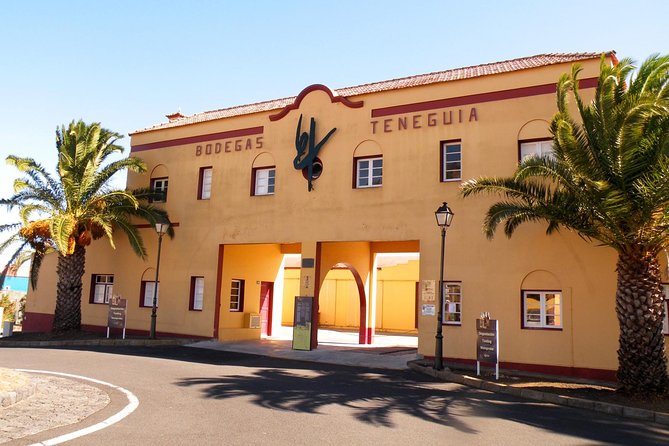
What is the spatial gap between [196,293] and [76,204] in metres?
5.42

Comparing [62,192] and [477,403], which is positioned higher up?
[62,192]

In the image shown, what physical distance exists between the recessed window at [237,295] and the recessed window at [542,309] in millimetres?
11283

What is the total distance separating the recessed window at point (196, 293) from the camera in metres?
21.6

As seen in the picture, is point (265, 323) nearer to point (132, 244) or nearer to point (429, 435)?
point (132, 244)

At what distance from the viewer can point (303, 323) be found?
1892cm

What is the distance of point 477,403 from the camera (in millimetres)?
10711

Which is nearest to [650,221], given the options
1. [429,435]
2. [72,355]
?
[429,435]

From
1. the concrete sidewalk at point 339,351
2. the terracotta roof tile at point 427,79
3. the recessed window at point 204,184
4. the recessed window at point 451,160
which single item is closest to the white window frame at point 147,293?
the concrete sidewalk at point 339,351

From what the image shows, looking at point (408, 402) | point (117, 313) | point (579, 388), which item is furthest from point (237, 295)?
point (579, 388)

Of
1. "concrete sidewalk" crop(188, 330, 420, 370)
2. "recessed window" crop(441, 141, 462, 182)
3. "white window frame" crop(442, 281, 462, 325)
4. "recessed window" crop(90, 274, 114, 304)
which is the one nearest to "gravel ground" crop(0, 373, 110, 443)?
"concrete sidewalk" crop(188, 330, 420, 370)

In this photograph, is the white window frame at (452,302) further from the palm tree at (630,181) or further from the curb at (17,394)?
the curb at (17,394)

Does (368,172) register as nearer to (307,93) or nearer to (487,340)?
(307,93)

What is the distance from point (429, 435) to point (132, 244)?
16.7m

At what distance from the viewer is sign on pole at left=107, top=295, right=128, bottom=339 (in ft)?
69.7
